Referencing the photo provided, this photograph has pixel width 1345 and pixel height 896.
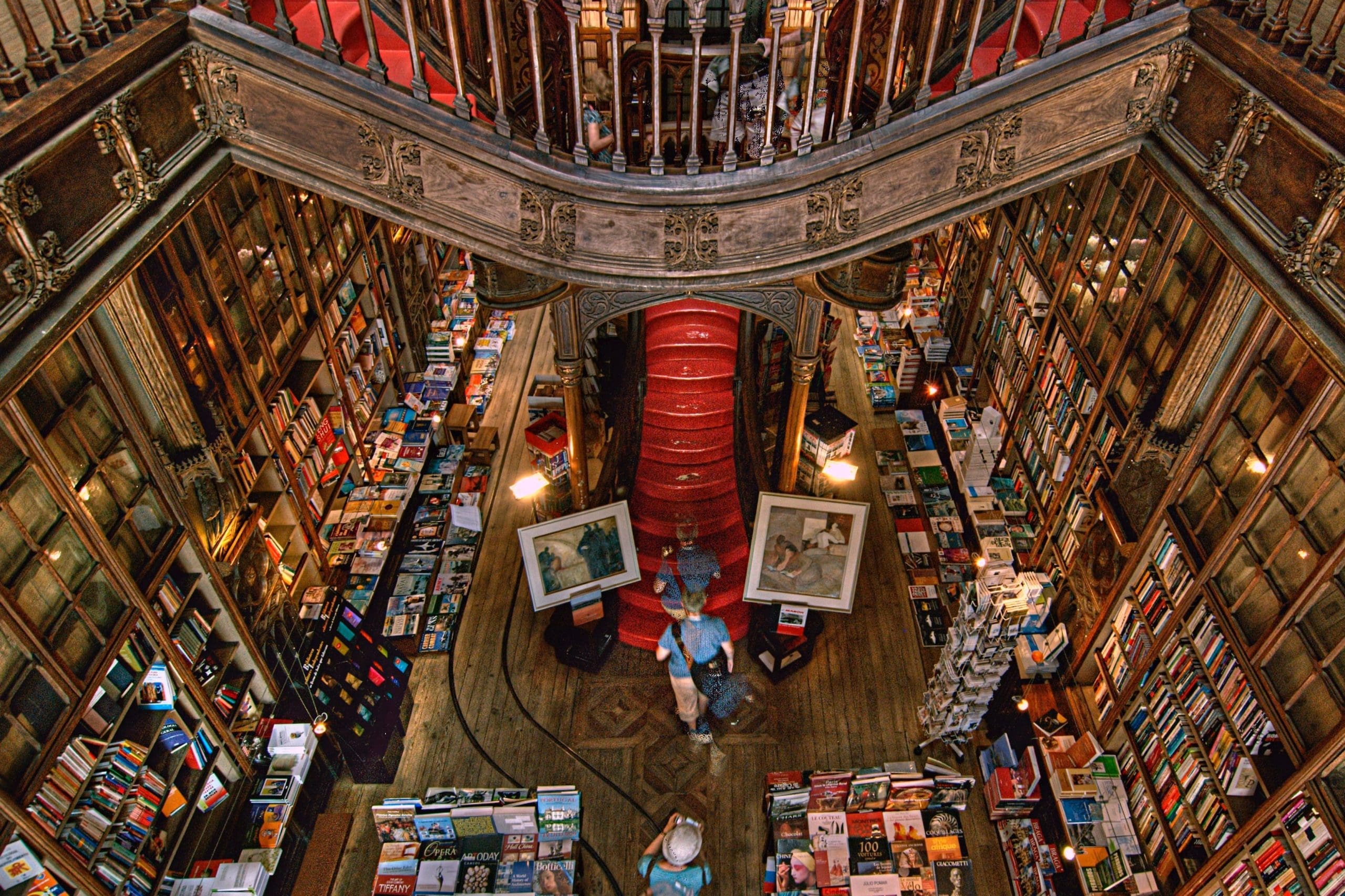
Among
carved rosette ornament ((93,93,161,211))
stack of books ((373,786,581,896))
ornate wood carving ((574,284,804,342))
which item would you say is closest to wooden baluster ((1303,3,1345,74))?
ornate wood carving ((574,284,804,342))

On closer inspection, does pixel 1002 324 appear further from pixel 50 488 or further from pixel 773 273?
pixel 50 488

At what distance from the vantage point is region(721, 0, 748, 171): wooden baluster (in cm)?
538

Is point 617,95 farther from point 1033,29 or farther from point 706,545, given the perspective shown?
point 706,545

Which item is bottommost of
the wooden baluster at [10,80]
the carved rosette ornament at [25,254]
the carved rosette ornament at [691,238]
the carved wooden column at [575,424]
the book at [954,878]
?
the book at [954,878]

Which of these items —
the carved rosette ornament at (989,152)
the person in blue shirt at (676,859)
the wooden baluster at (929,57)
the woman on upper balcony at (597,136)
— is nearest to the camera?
the wooden baluster at (929,57)

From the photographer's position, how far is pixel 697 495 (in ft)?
30.6

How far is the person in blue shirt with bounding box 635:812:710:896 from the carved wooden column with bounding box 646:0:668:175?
430 centimetres

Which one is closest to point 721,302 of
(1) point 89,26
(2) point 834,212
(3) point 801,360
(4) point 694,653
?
(3) point 801,360

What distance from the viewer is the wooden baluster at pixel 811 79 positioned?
5.38m

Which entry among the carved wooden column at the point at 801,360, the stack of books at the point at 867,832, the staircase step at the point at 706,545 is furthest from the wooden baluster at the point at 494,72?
the stack of books at the point at 867,832

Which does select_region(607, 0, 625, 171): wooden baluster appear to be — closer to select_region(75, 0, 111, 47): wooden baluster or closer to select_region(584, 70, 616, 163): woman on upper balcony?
select_region(584, 70, 616, 163): woman on upper balcony

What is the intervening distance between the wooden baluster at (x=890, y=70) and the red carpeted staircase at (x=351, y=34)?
264cm

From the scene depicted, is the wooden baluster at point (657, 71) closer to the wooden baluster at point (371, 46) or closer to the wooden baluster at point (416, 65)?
the wooden baluster at point (416, 65)

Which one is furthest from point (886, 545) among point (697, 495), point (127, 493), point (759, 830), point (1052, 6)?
point (127, 493)
